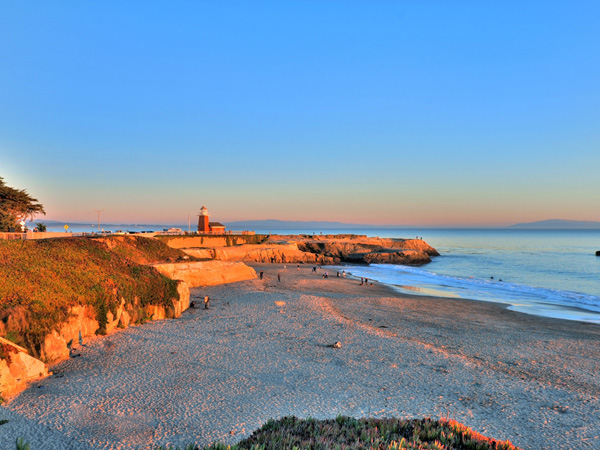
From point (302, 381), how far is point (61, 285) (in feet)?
40.4

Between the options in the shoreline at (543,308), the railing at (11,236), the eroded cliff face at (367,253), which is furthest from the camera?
the eroded cliff face at (367,253)

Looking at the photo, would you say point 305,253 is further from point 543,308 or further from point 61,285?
point 61,285

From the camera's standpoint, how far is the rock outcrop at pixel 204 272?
3041cm

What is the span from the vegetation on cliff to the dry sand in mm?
1716

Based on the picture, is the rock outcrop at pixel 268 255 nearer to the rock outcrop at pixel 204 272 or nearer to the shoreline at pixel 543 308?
the rock outcrop at pixel 204 272

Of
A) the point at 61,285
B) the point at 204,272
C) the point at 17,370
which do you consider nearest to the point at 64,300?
the point at 61,285

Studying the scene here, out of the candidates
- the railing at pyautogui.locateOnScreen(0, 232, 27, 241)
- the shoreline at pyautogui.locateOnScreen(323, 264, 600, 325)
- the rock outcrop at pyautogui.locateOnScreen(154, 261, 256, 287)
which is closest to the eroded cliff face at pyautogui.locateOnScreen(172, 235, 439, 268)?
the rock outcrop at pyautogui.locateOnScreen(154, 261, 256, 287)

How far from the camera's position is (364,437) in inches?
253

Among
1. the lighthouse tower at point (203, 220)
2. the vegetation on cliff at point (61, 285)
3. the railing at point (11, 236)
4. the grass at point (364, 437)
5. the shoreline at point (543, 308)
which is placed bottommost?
the shoreline at point (543, 308)

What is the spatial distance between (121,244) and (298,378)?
2423cm

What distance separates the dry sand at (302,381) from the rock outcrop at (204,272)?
10016 millimetres

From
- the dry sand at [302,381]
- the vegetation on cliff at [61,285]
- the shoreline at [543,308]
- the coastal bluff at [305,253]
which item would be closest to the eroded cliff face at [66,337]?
the vegetation on cliff at [61,285]

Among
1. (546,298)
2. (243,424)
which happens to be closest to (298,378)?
(243,424)

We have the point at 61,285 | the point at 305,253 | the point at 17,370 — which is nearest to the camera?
the point at 17,370
